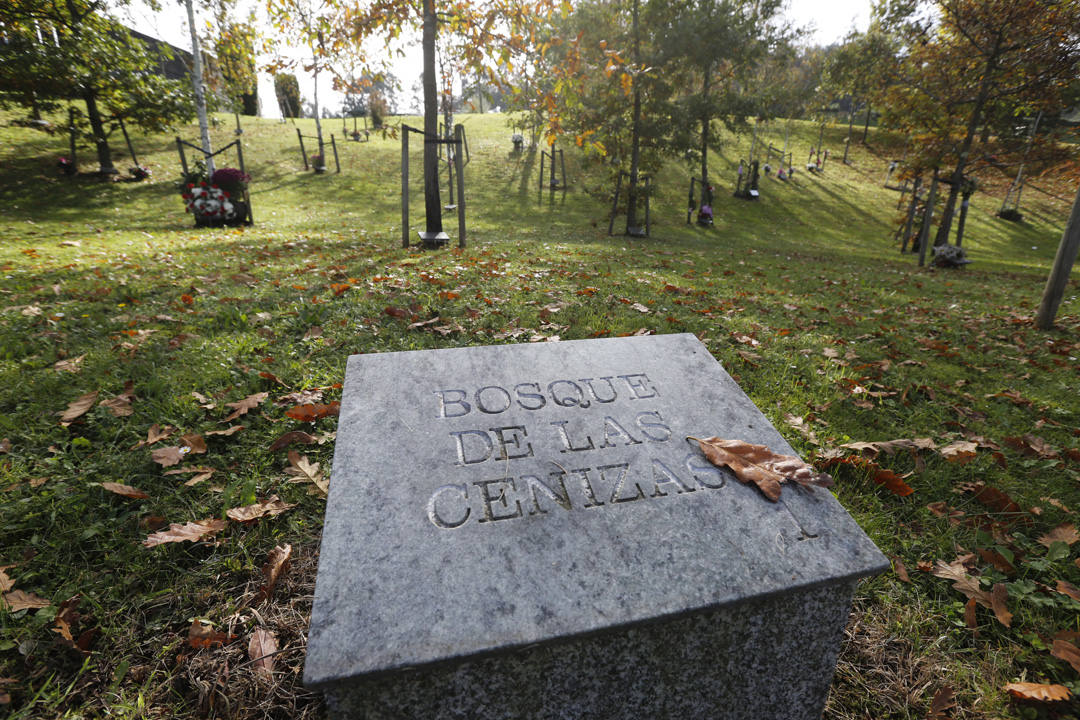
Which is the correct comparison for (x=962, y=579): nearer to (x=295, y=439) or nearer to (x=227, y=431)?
(x=295, y=439)

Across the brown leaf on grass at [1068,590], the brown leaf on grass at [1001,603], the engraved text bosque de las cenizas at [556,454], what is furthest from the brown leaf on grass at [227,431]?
the brown leaf on grass at [1068,590]

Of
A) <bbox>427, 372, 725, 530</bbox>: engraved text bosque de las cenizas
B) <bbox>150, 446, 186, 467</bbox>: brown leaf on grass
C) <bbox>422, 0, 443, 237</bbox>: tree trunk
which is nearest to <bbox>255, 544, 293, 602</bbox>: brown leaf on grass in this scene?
<bbox>150, 446, 186, 467</bbox>: brown leaf on grass

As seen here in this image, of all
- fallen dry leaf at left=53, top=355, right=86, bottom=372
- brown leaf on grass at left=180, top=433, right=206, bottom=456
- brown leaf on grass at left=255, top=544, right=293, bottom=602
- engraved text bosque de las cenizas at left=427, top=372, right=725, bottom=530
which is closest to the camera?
engraved text bosque de las cenizas at left=427, top=372, right=725, bottom=530

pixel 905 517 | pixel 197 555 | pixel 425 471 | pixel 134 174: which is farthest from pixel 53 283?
pixel 134 174

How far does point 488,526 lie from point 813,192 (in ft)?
116

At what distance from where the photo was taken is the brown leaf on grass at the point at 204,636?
5.44 feet

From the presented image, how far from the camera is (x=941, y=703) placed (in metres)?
1.65

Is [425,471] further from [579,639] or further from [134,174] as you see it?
[134,174]

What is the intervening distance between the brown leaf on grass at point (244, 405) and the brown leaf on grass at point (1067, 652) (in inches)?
153

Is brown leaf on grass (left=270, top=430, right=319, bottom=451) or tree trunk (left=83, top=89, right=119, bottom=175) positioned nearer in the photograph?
brown leaf on grass (left=270, top=430, right=319, bottom=451)

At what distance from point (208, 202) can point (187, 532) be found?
11618 millimetres

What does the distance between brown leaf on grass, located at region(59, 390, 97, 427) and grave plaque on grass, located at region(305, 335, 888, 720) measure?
6.66ft

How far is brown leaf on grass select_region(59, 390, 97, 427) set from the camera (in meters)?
2.57

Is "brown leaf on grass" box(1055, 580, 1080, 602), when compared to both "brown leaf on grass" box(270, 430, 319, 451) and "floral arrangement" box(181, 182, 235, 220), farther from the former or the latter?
"floral arrangement" box(181, 182, 235, 220)
